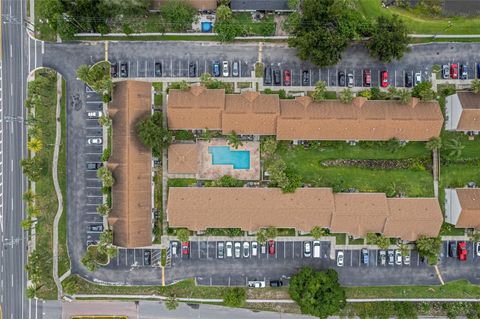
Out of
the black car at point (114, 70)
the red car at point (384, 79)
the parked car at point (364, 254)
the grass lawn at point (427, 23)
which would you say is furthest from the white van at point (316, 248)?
the black car at point (114, 70)

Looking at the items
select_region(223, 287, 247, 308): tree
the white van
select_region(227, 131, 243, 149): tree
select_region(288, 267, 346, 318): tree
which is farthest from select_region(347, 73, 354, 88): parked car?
select_region(223, 287, 247, 308): tree

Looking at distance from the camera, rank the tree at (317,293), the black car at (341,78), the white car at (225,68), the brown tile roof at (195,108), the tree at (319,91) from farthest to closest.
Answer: the black car at (341,78) < the white car at (225,68) < the brown tile roof at (195,108) < the tree at (319,91) < the tree at (317,293)

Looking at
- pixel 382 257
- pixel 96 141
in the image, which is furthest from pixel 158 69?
pixel 382 257

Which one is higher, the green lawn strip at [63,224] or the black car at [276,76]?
the black car at [276,76]

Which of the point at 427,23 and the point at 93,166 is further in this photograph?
the point at 93,166

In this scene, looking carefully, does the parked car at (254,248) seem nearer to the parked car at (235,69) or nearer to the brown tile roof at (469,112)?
the parked car at (235,69)

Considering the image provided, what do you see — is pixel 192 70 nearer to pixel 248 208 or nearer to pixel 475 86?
pixel 248 208
